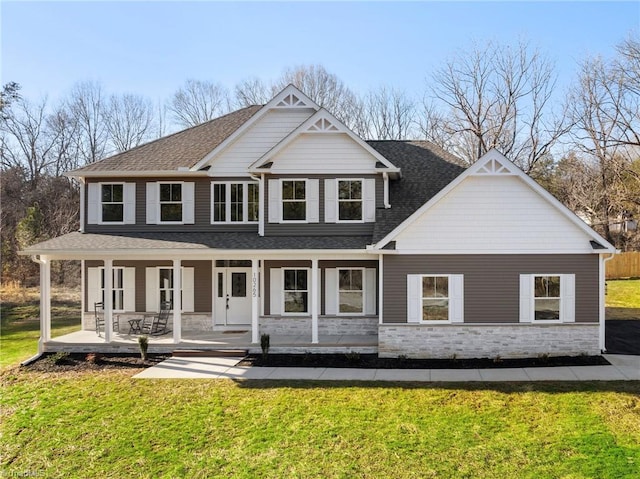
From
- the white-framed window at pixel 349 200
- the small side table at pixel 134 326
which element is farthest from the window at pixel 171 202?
the white-framed window at pixel 349 200

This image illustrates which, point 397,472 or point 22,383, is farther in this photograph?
point 22,383

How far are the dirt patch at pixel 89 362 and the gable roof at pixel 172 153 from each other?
657cm

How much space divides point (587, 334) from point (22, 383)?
1587 cm

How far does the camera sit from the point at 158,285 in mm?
17406

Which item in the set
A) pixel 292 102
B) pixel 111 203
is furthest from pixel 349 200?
pixel 111 203

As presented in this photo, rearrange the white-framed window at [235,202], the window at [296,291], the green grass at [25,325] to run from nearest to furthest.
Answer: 1. the green grass at [25,325]
2. the window at [296,291]
3. the white-framed window at [235,202]

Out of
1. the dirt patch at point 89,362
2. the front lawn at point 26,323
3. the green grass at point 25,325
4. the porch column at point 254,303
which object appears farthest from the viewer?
the front lawn at point 26,323

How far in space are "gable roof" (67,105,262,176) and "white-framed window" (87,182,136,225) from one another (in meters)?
0.64

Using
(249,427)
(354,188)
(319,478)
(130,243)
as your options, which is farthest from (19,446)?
(354,188)

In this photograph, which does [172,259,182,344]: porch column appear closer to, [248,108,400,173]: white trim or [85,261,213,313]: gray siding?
[85,261,213,313]: gray siding

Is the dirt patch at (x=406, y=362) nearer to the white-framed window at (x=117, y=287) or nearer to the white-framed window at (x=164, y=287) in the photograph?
the white-framed window at (x=164, y=287)

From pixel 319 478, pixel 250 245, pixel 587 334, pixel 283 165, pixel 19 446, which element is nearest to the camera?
pixel 319 478

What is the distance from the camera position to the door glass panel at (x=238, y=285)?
17391 millimetres

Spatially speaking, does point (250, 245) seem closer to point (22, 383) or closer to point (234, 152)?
point (234, 152)
